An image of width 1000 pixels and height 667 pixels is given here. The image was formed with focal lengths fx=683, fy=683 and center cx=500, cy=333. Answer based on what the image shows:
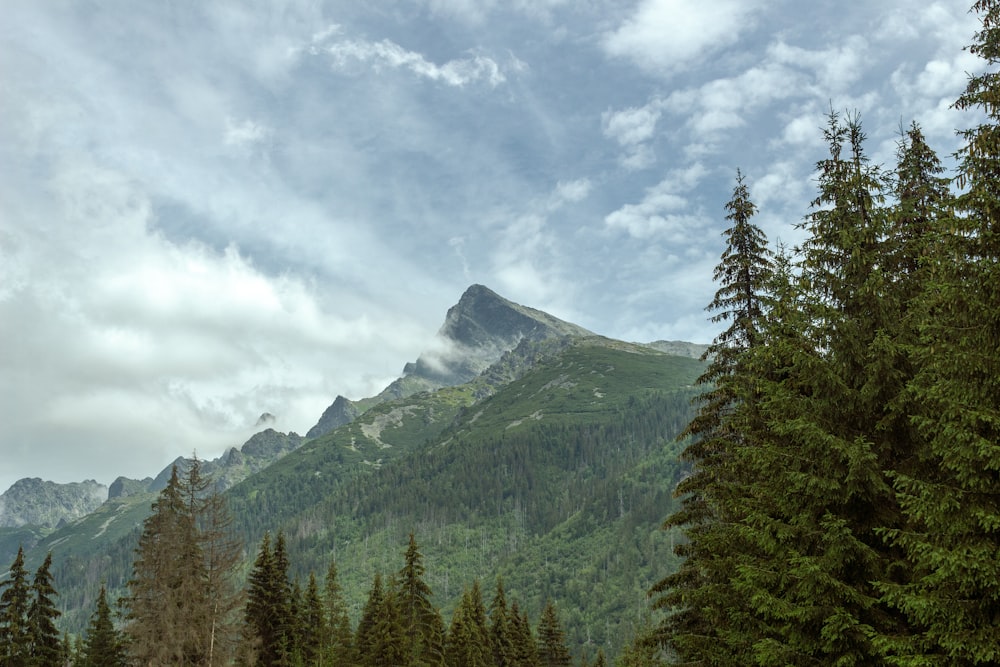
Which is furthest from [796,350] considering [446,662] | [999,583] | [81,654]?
[81,654]

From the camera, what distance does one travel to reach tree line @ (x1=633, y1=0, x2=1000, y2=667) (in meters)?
10.7

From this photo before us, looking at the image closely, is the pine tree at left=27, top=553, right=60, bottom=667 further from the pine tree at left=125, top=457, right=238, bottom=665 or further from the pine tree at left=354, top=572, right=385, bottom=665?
the pine tree at left=354, top=572, right=385, bottom=665

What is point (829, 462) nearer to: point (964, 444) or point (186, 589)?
point (964, 444)

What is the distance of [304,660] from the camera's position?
174 ft

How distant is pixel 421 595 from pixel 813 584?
41.8 metres

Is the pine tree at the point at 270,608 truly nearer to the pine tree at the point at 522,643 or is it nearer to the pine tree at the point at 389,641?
the pine tree at the point at 389,641

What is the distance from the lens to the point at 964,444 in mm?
10578

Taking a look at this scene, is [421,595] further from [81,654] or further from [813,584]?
[81,654]

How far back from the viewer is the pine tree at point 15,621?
46188 mm

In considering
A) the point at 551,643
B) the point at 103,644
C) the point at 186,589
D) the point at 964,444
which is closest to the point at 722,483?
the point at 964,444

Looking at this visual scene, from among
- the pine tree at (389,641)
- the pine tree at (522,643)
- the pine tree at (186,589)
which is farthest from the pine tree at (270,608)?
the pine tree at (522,643)

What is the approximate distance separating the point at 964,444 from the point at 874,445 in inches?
165

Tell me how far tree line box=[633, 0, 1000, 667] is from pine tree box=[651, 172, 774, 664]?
4.7 inches

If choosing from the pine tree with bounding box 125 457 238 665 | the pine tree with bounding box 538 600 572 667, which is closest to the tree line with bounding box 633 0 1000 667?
the pine tree with bounding box 125 457 238 665
